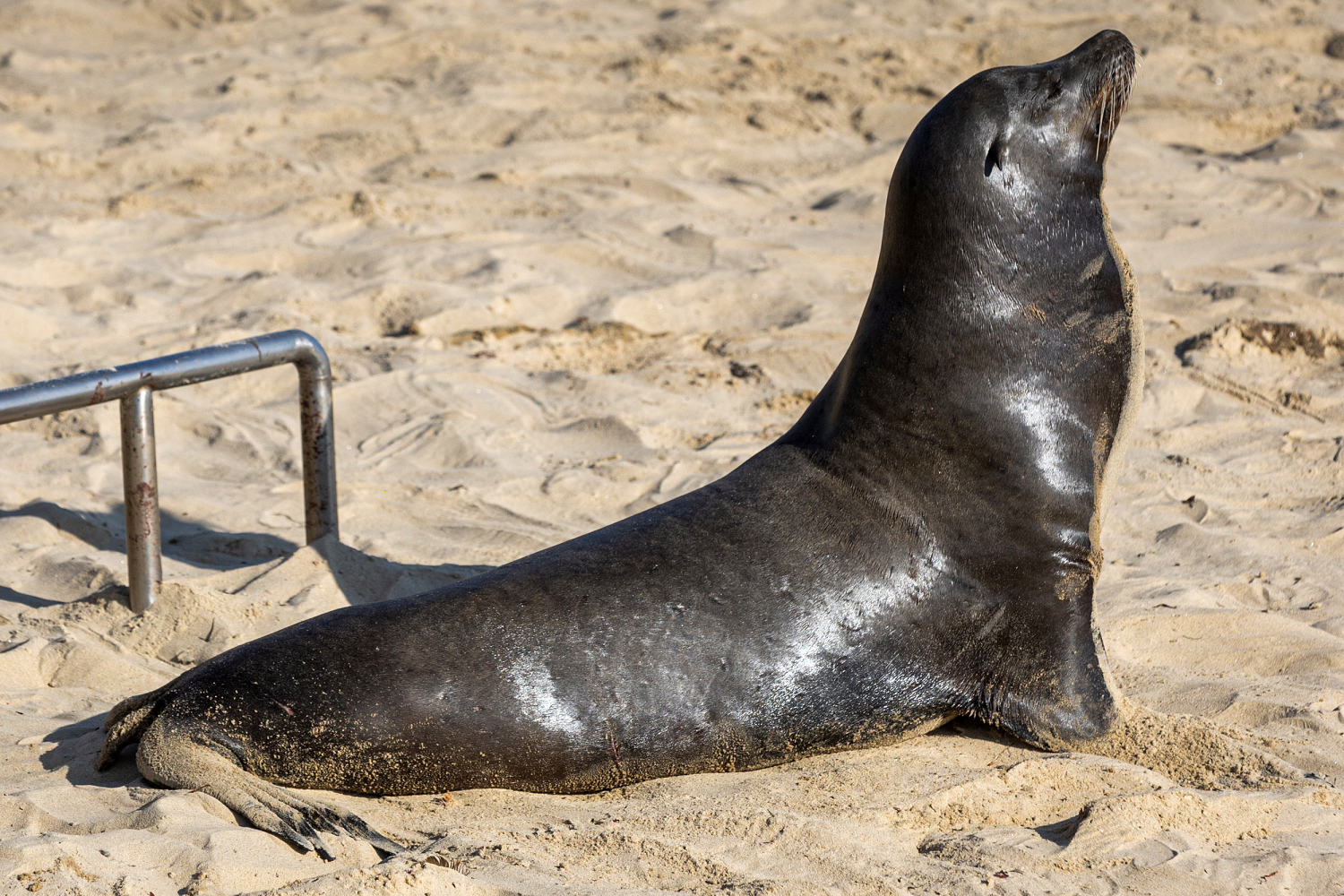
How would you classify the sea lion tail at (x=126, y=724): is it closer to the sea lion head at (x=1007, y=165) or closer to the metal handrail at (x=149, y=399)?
the metal handrail at (x=149, y=399)

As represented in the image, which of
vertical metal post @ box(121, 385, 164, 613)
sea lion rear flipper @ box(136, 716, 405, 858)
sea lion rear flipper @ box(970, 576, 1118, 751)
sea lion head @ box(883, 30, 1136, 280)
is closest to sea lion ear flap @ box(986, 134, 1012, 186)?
sea lion head @ box(883, 30, 1136, 280)

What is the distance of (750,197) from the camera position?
748 cm

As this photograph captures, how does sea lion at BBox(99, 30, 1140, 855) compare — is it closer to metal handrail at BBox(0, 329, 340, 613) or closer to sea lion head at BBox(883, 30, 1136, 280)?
sea lion head at BBox(883, 30, 1136, 280)

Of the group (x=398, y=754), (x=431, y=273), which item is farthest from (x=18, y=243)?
(x=398, y=754)

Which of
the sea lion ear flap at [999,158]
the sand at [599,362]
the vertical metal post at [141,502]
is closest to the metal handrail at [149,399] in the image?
the vertical metal post at [141,502]

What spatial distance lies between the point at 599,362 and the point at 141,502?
2432mm

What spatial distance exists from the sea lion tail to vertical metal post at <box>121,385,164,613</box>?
814mm

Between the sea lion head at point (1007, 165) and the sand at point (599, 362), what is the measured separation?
1137mm

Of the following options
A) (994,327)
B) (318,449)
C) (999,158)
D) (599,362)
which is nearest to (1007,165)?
(999,158)

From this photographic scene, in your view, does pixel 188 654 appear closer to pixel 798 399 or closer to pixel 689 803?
pixel 689 803

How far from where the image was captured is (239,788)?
2.67 m

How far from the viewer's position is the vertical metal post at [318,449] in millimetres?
3906

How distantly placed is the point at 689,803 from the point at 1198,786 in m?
1.10

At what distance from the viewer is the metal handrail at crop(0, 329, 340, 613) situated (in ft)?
11.0
